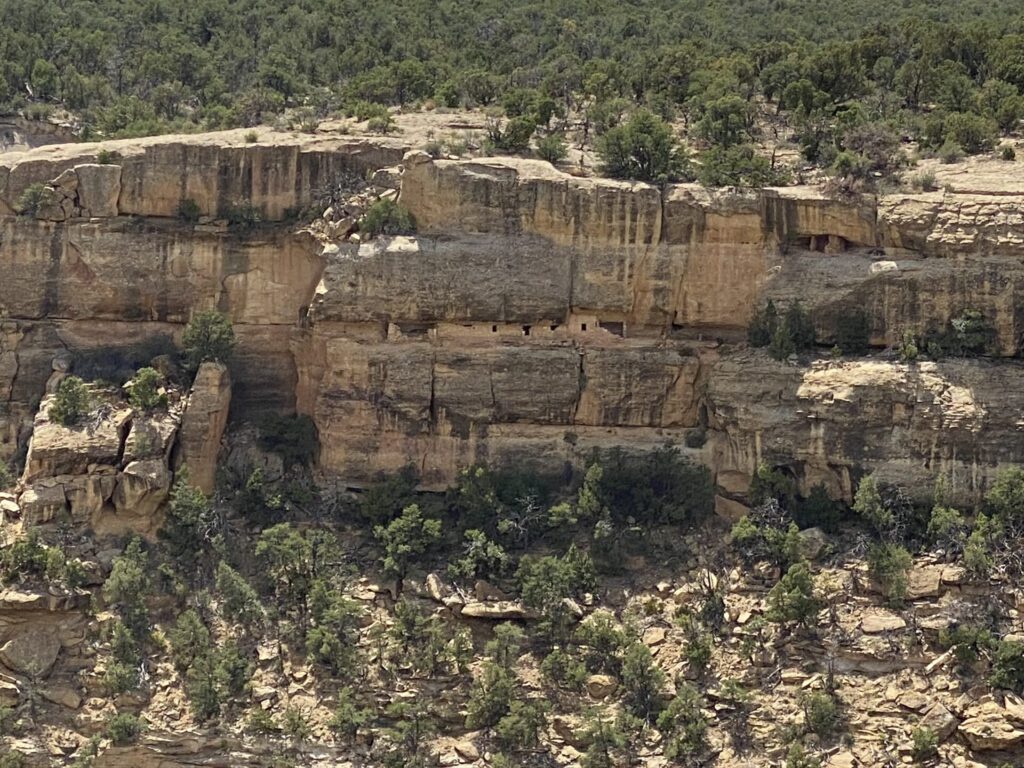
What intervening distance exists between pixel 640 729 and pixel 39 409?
21809 mm

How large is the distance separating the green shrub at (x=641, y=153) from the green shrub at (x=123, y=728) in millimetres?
22484

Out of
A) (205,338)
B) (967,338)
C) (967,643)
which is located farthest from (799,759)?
(205,338)

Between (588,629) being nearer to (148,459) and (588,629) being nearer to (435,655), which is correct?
(435,655)

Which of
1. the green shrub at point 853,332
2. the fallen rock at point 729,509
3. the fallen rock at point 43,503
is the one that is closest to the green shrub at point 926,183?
the green shrub at point 853,332

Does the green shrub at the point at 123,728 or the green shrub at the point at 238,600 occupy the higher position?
the green shrub at the point at 238,600

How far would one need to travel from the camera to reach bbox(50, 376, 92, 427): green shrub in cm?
5231

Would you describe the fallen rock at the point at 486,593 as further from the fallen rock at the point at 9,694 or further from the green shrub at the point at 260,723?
the fallen rock at the point at 9,694

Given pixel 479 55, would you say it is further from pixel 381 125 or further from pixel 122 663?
pixel 122 663

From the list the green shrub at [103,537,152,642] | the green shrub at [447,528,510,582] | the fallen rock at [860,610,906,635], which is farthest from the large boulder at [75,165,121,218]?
the fallen rock at [860,610,906,635]

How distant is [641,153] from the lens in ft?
181

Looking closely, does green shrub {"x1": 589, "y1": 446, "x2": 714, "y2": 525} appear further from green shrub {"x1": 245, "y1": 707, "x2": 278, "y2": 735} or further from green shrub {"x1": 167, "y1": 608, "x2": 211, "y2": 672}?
green shrub {"x1": 167, "y1": 608, "x2": 211, "y2": 672}

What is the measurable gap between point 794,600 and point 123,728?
61.0 feet

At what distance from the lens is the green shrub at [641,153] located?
54.8 metres

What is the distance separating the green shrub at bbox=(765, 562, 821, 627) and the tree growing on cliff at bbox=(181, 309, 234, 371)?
19191mm
